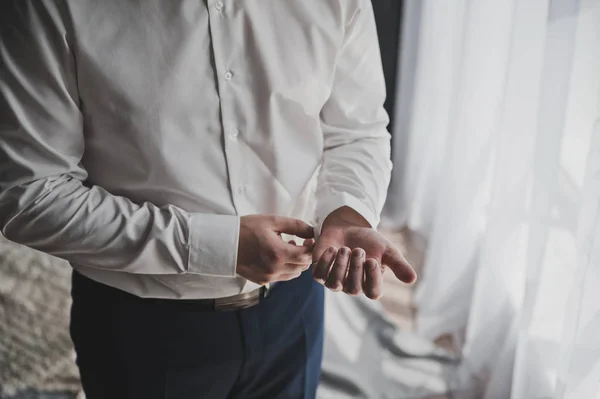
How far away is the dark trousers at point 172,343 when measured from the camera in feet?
2.90

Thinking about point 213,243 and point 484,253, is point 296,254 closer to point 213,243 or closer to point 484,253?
point 213,243

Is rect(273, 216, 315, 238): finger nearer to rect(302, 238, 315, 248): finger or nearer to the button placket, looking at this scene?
rect(302, 238, 315, 248): finger

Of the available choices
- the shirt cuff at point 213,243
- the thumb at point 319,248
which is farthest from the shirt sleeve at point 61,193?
the thumb at point 319,248

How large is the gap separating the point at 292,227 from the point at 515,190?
1.12 meters

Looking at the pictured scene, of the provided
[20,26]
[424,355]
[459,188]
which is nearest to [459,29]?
[459,188]

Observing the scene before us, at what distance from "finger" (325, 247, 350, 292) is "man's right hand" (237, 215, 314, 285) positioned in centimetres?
8

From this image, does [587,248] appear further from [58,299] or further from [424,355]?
[58,299]

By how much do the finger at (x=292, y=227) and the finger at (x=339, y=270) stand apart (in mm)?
104

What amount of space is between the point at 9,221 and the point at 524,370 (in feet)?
4.52

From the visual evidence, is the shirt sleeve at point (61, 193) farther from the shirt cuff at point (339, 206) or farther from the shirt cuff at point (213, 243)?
the shirt cuff at point (339, 206)

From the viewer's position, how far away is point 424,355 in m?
2.13

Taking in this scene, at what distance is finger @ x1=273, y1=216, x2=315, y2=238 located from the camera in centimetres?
81

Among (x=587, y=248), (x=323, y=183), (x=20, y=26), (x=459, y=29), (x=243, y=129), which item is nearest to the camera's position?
(x=20, y=26)

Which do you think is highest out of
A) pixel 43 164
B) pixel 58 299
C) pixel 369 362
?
pixel 43 164
